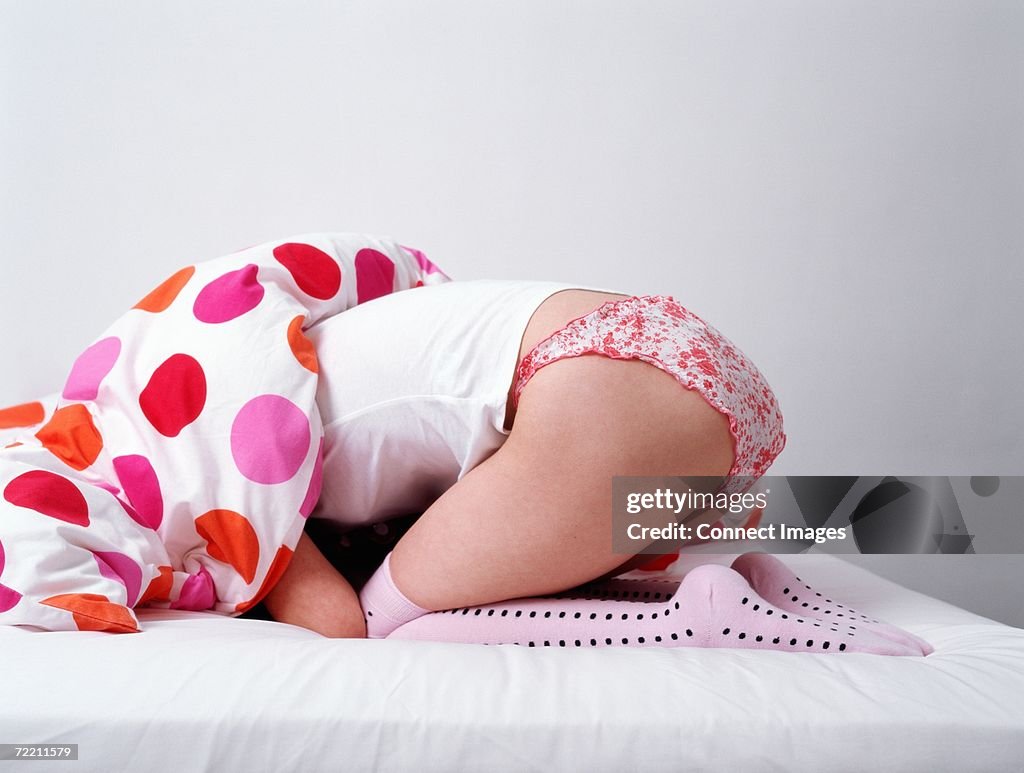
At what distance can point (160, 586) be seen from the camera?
0.95 metres

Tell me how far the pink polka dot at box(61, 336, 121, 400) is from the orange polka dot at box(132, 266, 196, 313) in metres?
0.06

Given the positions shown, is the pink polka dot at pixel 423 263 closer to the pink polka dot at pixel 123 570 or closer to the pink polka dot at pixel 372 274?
the pink polka dot at pixel 372 274

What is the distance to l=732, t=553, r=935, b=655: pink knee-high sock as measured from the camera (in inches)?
33.6

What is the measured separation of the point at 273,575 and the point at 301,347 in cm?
25

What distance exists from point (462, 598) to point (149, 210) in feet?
5.21

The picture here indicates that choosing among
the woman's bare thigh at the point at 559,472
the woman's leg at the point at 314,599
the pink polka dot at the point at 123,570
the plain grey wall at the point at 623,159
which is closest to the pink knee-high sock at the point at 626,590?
the woman's bare thigh at the point at 559,472

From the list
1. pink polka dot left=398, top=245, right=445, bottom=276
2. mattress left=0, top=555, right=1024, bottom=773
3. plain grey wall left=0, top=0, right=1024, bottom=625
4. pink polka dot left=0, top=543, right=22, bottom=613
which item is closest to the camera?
mattress left=0, top=555, right=1024, bottom=773

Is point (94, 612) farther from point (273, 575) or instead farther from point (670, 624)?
point (670, 624)

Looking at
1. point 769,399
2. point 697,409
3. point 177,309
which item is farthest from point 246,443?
point 769,399

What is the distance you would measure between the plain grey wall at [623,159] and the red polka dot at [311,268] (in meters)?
1.02

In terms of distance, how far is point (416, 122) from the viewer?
212 cm

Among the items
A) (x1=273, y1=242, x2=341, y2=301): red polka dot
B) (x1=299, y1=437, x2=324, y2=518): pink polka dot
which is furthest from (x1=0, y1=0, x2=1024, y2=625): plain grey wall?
(x1=299, y1=437, x2=324, y2=518): pink polka dot

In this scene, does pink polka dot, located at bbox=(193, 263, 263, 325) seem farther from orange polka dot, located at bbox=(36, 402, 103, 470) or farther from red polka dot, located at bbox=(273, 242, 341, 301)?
orange polka dot, located at bbox=(36, 402, 103, 470)

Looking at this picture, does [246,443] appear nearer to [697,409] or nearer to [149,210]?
[697,409]
